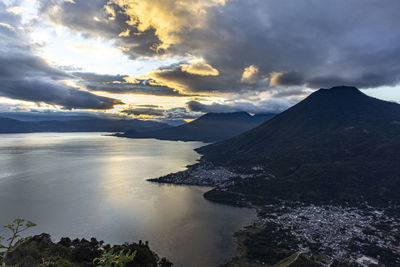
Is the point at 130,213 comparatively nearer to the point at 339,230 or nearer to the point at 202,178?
the point at 202,178

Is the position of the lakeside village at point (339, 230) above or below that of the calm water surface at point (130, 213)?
above

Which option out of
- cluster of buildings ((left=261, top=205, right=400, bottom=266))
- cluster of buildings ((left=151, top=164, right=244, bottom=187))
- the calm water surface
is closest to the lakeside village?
cluster of buildings ((left=261, top=205, right=400, bottom=266))

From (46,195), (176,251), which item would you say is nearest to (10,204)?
(46,195)

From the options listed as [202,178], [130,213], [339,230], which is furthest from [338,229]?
[202,178]

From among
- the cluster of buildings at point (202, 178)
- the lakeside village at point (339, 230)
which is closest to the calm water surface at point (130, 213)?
the cluster of buildings at point (202, 178)

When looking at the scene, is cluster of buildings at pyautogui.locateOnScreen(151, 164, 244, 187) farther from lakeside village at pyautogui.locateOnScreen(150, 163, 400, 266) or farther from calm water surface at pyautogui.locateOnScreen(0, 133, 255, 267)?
lakeside village at pyautogui.locateOnScreen(150, 163, 400, 266)

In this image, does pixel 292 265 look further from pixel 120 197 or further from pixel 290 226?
pixel 120 197

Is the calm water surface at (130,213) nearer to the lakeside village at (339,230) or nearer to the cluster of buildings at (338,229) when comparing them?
the lakeside village at (339,230)
